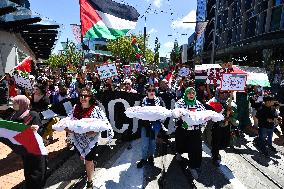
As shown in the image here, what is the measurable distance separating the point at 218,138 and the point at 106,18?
512 cm

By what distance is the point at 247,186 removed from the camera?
657 centimetres

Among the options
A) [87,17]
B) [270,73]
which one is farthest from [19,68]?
[270,73]

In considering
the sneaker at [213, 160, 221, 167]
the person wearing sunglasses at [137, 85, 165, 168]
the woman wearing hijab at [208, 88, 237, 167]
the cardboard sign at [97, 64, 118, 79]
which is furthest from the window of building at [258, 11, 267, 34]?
the person wearing sunglasses at [137, 85, 165, 168]

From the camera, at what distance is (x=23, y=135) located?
4.96 metres

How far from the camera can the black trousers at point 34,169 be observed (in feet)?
16.9

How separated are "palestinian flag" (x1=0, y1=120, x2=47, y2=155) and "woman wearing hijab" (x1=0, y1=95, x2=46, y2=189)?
0.30ft

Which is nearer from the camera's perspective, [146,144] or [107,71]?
[146,144]

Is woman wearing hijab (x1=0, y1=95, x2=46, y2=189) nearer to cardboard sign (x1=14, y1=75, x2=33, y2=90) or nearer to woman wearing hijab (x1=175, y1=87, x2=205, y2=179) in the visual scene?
woman wearing hijab (x1=175, y1=87, x2=205, y2=179)

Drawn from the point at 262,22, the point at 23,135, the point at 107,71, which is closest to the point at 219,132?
the point at 23,135

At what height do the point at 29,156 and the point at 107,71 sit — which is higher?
the point at 107,71

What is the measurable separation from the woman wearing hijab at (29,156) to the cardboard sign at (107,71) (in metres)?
6.49

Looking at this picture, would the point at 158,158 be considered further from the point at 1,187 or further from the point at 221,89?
the point at 1,187

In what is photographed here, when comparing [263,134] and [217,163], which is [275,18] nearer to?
[263,134]

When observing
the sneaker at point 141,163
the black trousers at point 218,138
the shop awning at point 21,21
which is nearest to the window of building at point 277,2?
the shop awning at point 21,21
